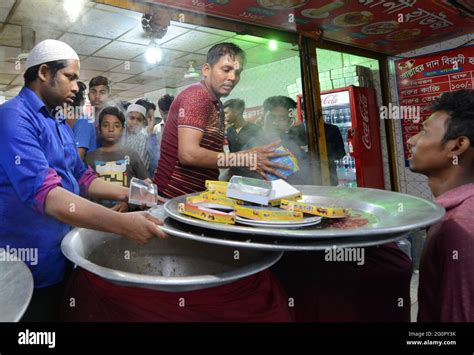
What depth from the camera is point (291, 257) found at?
1.00 meters

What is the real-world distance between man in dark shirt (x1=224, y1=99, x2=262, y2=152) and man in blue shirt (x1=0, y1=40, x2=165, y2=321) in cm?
131

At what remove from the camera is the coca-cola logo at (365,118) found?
3.60 m

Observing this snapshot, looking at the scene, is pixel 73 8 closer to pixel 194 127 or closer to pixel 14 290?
pixel 194 127

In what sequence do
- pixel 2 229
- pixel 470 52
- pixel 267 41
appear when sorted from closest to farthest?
pixel 2 229 < pixel 267 41 < pixel 470 52

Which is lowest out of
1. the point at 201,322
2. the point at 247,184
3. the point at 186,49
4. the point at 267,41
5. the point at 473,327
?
the point at 473,327

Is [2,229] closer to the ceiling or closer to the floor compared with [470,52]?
closer to the floor

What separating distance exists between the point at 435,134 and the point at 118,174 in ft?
4.59

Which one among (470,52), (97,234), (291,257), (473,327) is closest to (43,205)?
(97,234)

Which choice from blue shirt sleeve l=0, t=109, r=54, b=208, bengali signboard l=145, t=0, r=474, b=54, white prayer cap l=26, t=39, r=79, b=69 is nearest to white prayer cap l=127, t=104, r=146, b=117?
bengali signboard l=145, t=0, r=474, b=54

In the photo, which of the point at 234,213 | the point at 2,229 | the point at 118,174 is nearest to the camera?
the point at 234,213

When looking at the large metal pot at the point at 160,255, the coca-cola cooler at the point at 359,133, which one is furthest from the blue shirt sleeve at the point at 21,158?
the coca-cola cooler at the point at 359,133

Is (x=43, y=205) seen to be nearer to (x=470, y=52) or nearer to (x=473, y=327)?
(x=473, y=327)

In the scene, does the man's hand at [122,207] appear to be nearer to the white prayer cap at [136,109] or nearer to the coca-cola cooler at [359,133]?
the white prayer cap at [136,109]

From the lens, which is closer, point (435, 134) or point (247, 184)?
point (247, 184)
